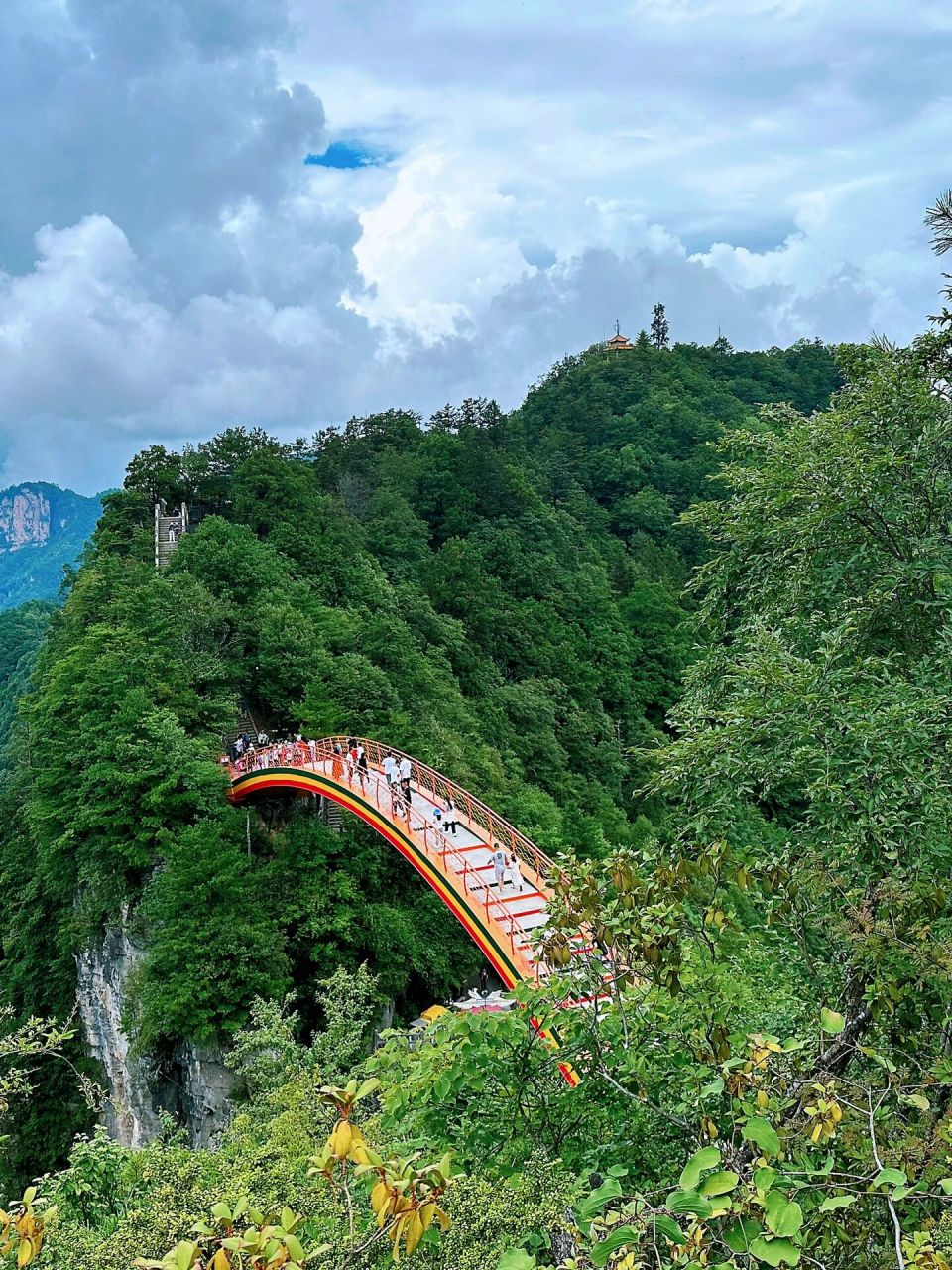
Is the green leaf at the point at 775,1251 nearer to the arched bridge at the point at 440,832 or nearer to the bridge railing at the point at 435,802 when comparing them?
the arched bridge at the point at 440,832

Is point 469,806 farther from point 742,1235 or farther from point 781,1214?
point 781,1214

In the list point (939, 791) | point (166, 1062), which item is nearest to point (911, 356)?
point (939, 791)

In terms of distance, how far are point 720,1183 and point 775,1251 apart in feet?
0.96

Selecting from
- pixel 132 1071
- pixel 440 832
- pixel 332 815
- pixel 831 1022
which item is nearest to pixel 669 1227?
pixel 831 1022

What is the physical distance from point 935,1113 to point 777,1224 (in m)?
2.04

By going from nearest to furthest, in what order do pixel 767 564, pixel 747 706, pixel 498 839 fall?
1. pixel 747 706
2. pixel 767 564
3. pixel 498 839

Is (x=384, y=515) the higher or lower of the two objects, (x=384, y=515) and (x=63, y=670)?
the higher

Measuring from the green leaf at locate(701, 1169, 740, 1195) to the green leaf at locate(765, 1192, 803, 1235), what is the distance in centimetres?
13

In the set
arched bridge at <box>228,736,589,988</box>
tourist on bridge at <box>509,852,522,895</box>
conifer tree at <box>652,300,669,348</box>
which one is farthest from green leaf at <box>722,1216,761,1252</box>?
conifer tree at <box>652,300,669,348</box>

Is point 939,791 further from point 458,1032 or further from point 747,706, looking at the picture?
point 458,1032

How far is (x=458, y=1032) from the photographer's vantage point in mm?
6184

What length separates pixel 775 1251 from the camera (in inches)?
117

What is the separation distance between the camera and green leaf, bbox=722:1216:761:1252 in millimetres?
3301

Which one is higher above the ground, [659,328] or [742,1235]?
[659,328]
